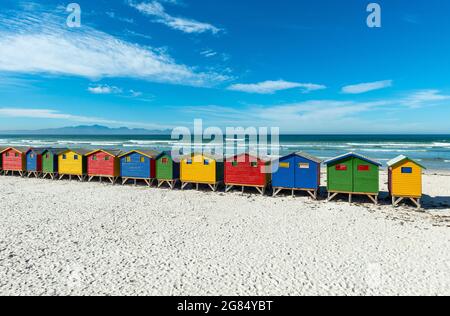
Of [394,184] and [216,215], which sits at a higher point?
[394,184]

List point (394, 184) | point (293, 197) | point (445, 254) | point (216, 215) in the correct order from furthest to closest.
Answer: point (293, 197) → point (394, 184) → point (216, 215) → point (445, 254)

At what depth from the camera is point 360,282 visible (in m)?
6.97

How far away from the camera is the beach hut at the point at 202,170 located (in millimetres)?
17484

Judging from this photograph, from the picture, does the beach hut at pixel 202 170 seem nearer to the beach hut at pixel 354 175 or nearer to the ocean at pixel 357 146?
the beach hut at pixel 354 175

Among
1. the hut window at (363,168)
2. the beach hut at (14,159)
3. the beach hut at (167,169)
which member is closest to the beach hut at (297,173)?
the hut window at (363,168)

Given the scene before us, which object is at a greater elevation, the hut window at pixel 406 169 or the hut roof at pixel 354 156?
the hut roof at pixel 354 156

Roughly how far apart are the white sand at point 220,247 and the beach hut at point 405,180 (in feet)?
2.72

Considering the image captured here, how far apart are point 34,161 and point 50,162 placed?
1649mm

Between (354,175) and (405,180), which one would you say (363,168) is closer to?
(354,175)
